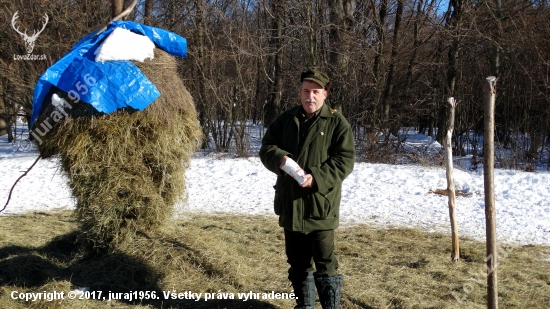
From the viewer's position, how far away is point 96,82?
12.9ft

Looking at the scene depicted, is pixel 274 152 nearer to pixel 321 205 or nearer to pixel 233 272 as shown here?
pixel 321 205

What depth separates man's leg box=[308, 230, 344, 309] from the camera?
332 cm

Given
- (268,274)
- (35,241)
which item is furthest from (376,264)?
(35,241)

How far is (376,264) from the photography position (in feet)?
16.3

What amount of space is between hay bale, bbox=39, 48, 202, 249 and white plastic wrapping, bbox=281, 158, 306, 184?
148 centimetres

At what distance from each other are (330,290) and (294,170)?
2.91ft

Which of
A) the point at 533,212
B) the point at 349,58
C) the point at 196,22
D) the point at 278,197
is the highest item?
the point at 196,22

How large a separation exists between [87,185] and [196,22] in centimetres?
1106

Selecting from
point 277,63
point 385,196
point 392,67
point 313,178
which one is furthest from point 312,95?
point 277,63

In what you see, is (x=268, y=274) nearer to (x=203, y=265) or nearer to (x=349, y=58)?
(x=203, y=265)

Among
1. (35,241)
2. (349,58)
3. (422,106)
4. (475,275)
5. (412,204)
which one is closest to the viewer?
(475,275)

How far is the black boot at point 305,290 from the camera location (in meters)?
3.46

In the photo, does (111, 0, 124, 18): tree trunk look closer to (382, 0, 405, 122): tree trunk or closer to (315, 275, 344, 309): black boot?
(315, 275, 344, 309): black boot

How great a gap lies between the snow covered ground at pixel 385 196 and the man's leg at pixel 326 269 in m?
3.51
